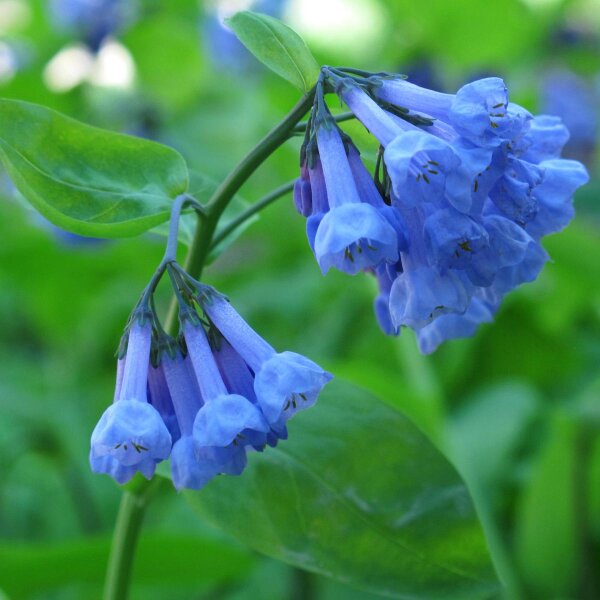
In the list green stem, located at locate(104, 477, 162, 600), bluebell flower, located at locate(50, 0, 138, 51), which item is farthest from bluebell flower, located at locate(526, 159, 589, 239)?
bluebell flower, located at locate(50, 0, 138, 51)

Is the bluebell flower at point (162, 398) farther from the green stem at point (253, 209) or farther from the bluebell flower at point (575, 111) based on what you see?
the bluebell flower at point (575, 111)

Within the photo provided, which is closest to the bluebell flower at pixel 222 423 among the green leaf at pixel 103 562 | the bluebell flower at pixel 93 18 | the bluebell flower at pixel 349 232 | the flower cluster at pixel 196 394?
the flower cluster at pixel 196 394

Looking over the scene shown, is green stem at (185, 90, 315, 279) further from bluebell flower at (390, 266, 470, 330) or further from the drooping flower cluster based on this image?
bluebell flower at (390, 266, 470, 330)

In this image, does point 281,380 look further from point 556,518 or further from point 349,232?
point 556,518

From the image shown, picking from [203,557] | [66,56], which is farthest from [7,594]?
[66,56]

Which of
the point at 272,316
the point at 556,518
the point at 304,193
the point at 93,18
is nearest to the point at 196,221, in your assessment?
the point at 304,193

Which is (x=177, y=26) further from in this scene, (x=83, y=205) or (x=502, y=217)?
(x=502, y=217)
